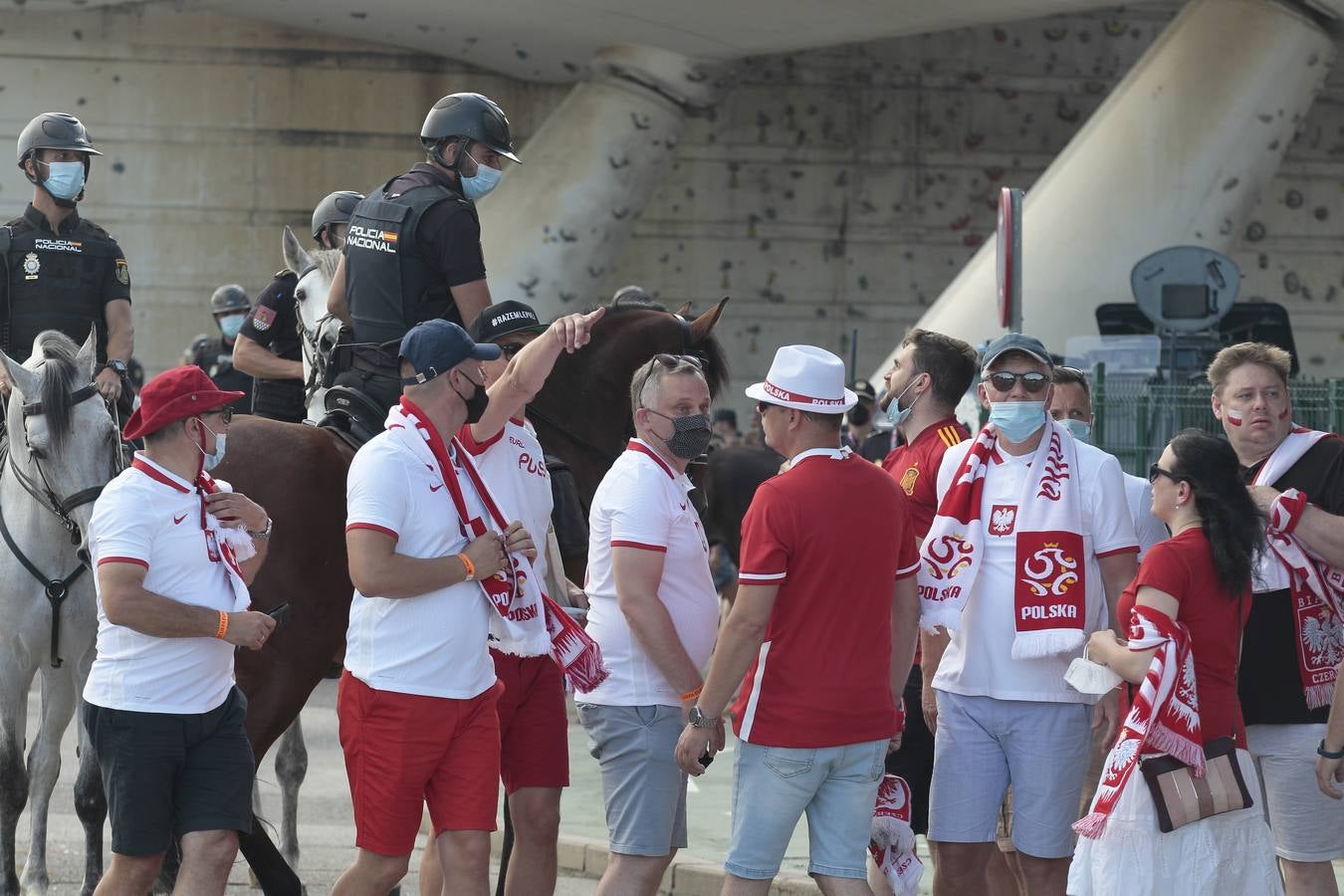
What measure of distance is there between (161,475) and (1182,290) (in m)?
8.80

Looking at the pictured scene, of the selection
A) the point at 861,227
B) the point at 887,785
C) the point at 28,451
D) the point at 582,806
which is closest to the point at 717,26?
the point at 861,227

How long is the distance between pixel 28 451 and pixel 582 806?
11.1 feet

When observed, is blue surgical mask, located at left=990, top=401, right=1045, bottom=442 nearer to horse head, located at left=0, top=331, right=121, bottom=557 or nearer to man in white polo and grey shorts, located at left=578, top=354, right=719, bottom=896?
man in white polo and grey shorts, located at left=578, top=354, right=719, bottom=896

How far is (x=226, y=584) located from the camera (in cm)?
501

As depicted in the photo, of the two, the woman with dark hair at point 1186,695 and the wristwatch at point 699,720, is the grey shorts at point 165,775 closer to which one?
the wristwatch at point 699,720

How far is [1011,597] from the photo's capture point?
213 inches

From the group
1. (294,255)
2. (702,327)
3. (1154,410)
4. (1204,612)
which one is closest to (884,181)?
(1154,410)

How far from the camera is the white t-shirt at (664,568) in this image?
208 inches

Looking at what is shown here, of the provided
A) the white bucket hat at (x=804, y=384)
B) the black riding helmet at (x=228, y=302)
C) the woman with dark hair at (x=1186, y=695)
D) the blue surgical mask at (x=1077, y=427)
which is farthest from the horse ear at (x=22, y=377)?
the black riding helmet at (x=228, y=302)

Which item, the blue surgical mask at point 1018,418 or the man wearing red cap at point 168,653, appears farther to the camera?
the blue surgical mask at point 1018,418

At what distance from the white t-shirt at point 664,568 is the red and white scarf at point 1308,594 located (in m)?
1.70

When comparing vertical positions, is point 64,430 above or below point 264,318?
below

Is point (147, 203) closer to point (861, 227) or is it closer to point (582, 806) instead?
point (861, 227)

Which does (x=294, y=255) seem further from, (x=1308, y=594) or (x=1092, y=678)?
(x=1308, y=594)
